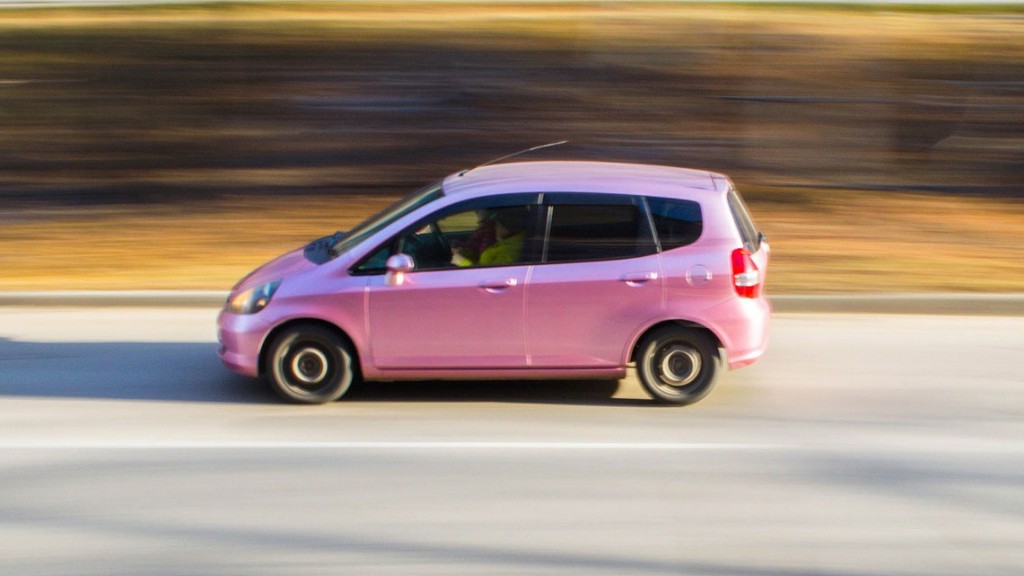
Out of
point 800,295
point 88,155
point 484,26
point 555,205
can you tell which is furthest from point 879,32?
point 555,205

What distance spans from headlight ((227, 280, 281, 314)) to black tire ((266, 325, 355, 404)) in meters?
0.22

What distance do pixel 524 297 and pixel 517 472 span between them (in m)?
1.24

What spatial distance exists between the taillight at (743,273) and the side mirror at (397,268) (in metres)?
1.92

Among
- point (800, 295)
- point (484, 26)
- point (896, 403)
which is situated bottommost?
point (896, 403)

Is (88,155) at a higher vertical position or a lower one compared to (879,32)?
lower

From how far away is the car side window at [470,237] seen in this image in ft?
22.4

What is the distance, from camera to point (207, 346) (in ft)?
27.9

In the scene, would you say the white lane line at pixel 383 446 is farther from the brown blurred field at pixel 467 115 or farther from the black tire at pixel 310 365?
the brown blurred field at pixel 467 115

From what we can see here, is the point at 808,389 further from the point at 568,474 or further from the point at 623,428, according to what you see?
the point at 568,474

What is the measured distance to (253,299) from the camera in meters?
6.93

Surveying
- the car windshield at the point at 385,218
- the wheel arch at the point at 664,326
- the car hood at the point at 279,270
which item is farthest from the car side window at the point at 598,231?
the car hood at the point at 279,270

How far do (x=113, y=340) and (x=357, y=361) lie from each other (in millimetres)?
2745

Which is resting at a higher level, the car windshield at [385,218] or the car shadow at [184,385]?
the car windshield at [385,218]

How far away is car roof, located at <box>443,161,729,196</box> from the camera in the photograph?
693 cm
